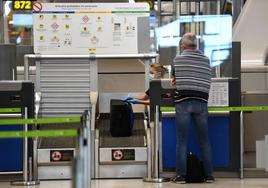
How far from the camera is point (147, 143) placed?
30.2 feet

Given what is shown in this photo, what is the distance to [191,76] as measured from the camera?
8.40 m

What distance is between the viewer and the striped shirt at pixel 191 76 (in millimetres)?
8390

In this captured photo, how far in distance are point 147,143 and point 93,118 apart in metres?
0.87

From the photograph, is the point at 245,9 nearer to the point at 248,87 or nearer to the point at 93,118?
the point at 248,87

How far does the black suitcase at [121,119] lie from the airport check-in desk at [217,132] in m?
0.78

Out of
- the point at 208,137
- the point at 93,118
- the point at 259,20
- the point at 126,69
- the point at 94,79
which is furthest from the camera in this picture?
the point at 259,20

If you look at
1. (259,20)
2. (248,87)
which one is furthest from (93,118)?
(259,20)

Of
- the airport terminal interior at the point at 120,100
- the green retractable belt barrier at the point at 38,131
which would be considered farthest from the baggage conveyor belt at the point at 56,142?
the green retractable belt barrier at the point at 38,131

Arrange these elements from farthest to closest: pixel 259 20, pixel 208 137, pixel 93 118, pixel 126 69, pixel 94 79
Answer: pixel 259 20 < pixel 126 69 < pixel 94 79 < pixel 93 118 < pixel 208 137

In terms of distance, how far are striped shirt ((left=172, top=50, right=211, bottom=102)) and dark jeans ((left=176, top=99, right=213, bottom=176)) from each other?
9 centimetres

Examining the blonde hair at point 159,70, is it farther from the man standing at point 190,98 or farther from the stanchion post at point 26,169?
the stanchion post at point 26,169

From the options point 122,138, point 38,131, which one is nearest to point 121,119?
point 122,138

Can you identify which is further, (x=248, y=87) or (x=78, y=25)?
(x=248, y=87)

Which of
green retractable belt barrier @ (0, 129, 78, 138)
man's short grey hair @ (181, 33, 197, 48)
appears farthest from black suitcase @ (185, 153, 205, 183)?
green retractable belt barrier @ (0, 129, 78, 138)
